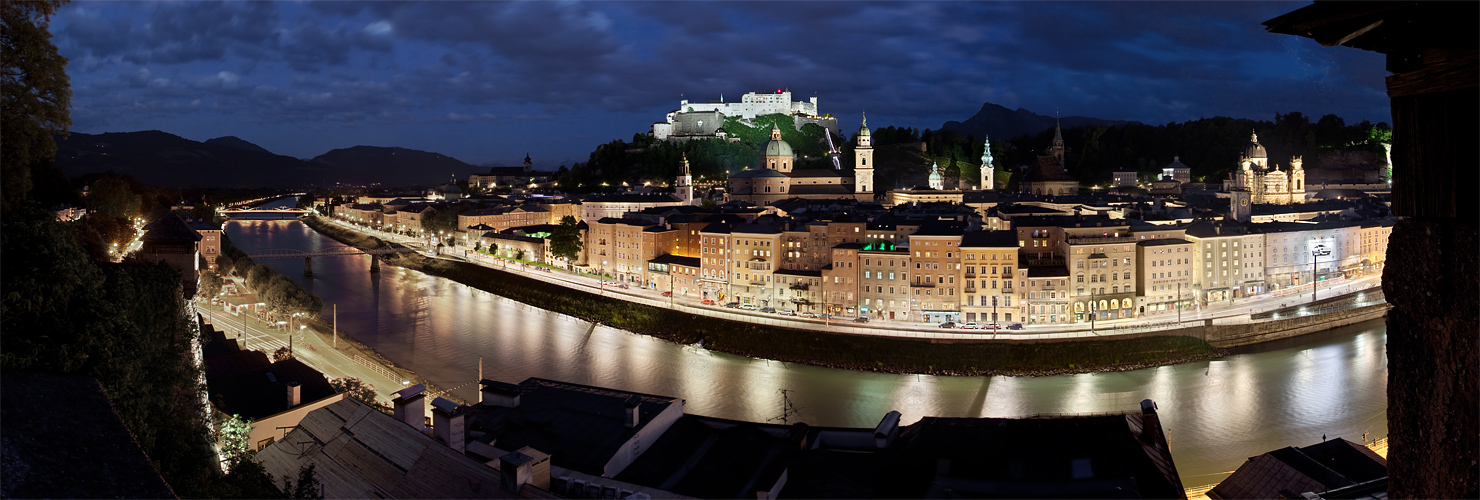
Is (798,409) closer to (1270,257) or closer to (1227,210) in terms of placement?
(1270,257)

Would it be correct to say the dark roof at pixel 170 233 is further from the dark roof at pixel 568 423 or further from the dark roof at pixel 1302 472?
the dark roof at pixel 1302 472

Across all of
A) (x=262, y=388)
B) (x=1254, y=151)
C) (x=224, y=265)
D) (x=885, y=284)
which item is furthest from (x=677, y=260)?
(x=1254, y=151)

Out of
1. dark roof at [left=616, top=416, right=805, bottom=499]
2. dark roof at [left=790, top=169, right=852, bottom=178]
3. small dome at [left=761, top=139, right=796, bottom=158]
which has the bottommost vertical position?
dark roof at [left=616, top=416, right=805, bottom=499]

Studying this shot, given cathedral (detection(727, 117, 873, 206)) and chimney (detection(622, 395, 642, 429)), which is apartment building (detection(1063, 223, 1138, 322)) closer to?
chimney (detection(622, 395, 642, 429))

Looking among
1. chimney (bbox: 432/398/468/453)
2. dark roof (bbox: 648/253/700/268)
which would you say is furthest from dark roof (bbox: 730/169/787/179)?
chimney (bbox: 432/398/468/453)

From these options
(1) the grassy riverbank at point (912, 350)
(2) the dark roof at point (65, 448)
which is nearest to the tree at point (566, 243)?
(1) the grassy riverbank at point (912, 350)

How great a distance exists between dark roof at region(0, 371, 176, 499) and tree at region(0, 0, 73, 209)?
1145mm

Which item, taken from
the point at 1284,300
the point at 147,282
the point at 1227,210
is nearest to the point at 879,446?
the point at 147,282

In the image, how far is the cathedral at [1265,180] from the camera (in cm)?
1842

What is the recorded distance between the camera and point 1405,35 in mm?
821

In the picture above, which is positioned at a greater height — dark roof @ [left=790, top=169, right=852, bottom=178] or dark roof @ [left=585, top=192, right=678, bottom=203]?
dark roof @ [left=790, top=169, right=852, bottom=178]

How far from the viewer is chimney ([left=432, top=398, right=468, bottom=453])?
315 centimetres

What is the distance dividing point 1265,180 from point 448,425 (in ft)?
64.9

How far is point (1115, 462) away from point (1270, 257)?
11906 millimetres
